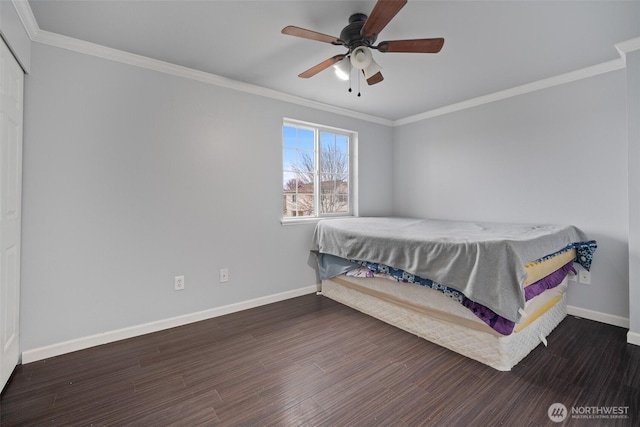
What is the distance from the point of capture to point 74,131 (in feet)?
7.04

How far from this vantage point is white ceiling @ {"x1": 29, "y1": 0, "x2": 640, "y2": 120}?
1793 millimetres

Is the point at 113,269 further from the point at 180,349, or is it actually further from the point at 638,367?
the point at 638,367

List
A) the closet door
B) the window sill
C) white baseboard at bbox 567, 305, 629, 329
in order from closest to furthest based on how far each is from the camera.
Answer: the closet door < white baseboard at bbox 567, 305, 629, 329 < the window sill

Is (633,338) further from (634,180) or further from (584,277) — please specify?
(634,180)

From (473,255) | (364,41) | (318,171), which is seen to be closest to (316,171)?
(318,171)

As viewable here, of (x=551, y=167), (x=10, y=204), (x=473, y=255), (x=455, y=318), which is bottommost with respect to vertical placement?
(x=455, y=318)

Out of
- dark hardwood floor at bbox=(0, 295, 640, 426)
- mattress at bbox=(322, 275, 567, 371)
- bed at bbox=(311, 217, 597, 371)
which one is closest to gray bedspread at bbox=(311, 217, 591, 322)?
bed at bbox=(311, 217, 597, 371)

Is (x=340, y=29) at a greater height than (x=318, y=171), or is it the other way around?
(x=340, y=29)

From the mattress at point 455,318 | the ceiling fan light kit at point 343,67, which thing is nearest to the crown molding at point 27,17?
the ceiling fan light kit at point 343,67

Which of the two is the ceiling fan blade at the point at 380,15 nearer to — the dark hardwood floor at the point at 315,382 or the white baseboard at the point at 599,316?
the dark hardwood floor at the point at 315,382

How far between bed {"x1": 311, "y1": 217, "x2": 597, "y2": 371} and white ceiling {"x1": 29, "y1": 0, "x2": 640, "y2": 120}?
4.85 feet

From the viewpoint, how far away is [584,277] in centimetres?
268

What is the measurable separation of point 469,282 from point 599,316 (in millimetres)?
1735

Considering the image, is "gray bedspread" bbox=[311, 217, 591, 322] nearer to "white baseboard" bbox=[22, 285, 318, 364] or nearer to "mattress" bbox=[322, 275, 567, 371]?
"mattress" bbox=[322, 275, 567, 371]
